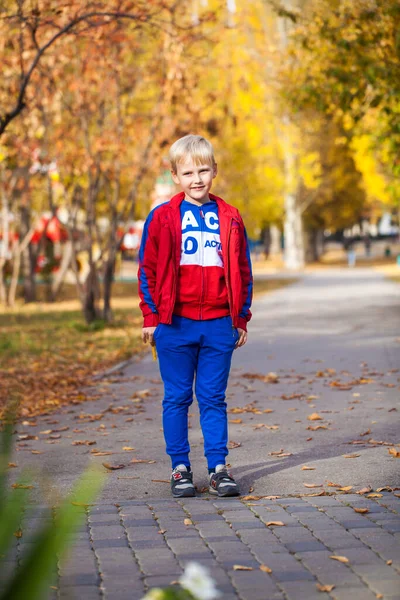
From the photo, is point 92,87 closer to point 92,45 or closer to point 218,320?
point 92,45

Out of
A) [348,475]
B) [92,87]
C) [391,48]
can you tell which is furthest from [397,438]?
[92,87]

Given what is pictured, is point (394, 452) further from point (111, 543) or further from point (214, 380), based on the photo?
point (111, 543)

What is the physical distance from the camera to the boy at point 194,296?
5922mm

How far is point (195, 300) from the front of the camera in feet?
19.7

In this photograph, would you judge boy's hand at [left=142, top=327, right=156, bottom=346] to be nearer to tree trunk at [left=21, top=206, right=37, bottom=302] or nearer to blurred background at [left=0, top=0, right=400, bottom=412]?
blurred background at [left=0, top=0, right=400, bottom=412]

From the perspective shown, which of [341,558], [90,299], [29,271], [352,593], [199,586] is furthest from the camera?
[29,271]

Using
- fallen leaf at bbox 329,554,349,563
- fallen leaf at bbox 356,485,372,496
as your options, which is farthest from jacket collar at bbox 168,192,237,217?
fallen leaf at bbox 329,554,349,563

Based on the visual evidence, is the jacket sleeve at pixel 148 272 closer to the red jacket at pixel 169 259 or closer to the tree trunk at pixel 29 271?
the red jacket at pixel 169 259

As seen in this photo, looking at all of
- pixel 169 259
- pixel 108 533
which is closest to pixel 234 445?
pixel 169 259

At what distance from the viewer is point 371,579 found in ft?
13.3

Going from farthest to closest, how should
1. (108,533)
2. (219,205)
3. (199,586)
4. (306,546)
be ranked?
1. (219,205)
2. (108,533)
3. (306,546)
4. (199,586)

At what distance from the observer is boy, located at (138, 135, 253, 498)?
592 centimetres

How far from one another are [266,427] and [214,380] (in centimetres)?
236

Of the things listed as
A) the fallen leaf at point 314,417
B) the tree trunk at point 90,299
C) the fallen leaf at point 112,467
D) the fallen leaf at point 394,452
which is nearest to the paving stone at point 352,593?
the fallen leaf at point 112,467
